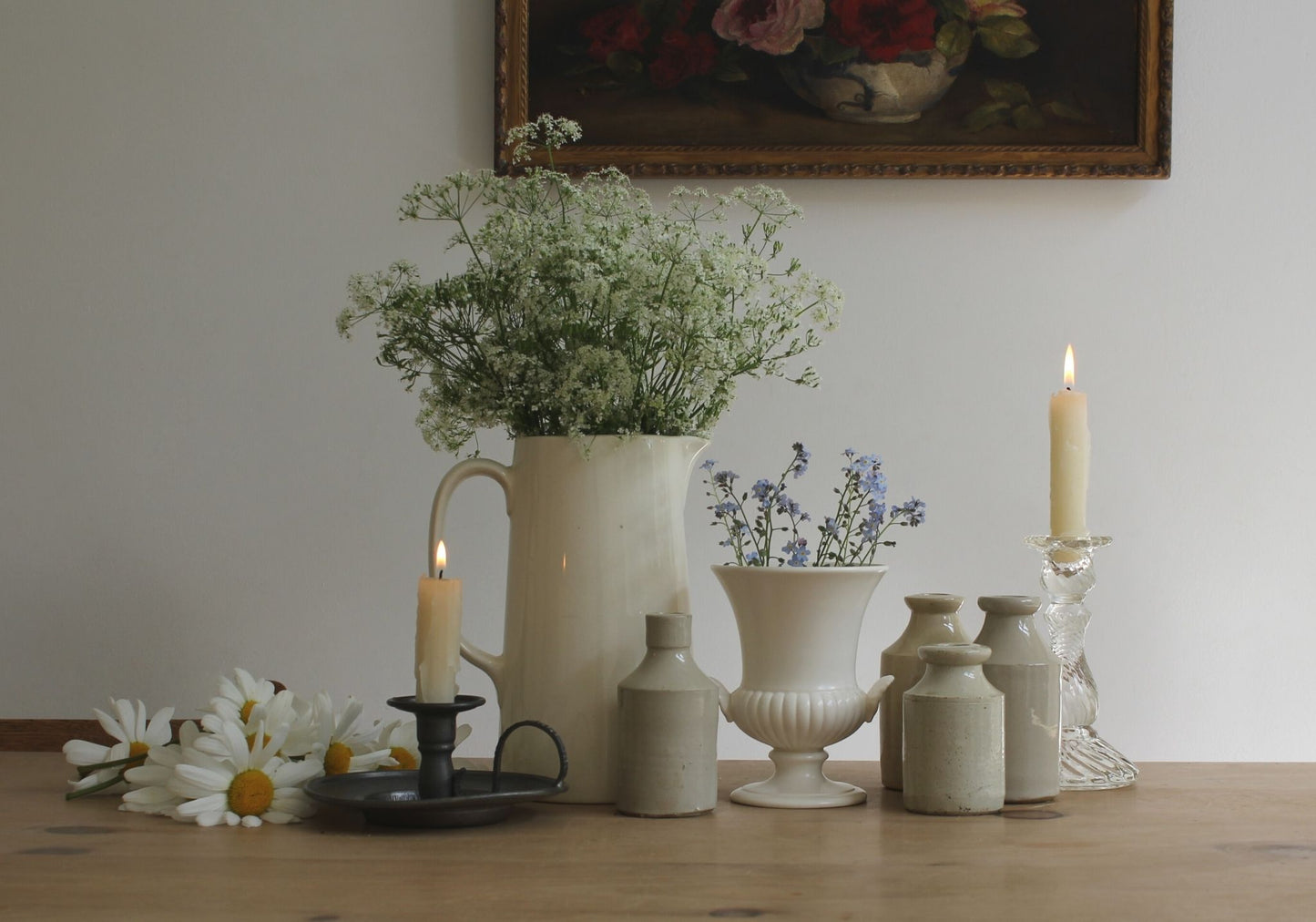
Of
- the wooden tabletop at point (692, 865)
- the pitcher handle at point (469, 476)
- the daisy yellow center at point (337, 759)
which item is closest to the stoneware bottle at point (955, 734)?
the wooden tabletop at point (692, 865)

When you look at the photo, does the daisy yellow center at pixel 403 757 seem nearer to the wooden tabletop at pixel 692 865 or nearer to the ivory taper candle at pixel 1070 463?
the wooden tabletop at pixel 692 865

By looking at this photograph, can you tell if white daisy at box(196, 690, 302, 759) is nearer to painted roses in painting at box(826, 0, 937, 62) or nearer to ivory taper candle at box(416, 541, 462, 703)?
ivory taper candle at box(416, 541, 462, 703)

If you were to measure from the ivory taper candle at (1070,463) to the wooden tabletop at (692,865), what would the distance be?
8.1 inches

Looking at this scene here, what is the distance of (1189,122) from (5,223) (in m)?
1.45

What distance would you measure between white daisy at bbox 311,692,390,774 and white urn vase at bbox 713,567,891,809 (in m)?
0.27

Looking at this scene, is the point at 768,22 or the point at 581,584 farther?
the point at 768,22

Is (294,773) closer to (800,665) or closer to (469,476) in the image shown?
(469,476)

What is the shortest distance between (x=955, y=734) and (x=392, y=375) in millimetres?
907

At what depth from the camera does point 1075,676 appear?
3.13ft

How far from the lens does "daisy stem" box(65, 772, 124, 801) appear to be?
89 cm

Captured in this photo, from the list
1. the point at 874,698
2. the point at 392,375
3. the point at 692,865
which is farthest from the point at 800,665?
the point at 392,375

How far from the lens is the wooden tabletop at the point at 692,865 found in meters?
0.63

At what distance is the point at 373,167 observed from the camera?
4.97 feet

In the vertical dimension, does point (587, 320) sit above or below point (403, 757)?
above
